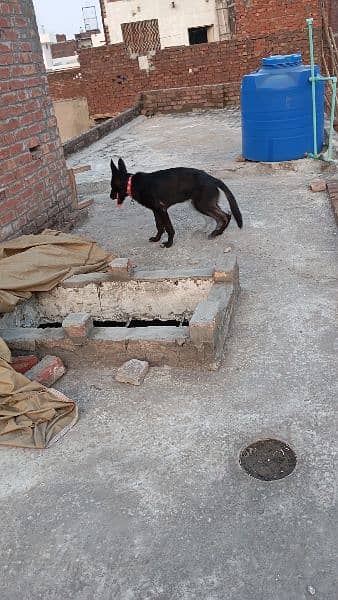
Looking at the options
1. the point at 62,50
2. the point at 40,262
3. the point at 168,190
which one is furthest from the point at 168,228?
the point at 62,50

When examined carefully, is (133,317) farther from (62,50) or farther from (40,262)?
(62,50)

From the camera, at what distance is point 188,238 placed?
495 centimetres

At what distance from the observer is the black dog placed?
14.6ft

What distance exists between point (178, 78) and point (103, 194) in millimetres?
8761

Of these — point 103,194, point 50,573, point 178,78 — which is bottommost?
point 50,573

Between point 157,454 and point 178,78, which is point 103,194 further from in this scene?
point 178,78

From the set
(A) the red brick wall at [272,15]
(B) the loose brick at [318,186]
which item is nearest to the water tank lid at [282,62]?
(B) the loose brick at [318,186]

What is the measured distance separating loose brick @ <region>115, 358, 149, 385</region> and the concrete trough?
89mm

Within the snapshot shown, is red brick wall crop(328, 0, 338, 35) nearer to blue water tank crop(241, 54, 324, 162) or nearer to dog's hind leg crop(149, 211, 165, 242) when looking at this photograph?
blue water tank crop(241, 54, 324, 162)

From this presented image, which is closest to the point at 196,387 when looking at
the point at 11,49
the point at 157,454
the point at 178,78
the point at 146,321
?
the point at 157,454

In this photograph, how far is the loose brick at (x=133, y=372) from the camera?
293cm

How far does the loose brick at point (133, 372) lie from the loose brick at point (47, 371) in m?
0.38

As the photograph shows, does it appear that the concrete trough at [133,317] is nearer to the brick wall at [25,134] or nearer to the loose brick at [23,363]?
the loose brick at [23,363]

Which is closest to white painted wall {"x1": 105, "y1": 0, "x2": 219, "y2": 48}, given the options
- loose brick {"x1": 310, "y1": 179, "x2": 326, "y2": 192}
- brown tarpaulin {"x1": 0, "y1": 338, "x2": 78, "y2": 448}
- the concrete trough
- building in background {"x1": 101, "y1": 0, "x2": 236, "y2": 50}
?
building in background {"x1": 101, "y1": 0, "x2": 236, "y2": 50}
